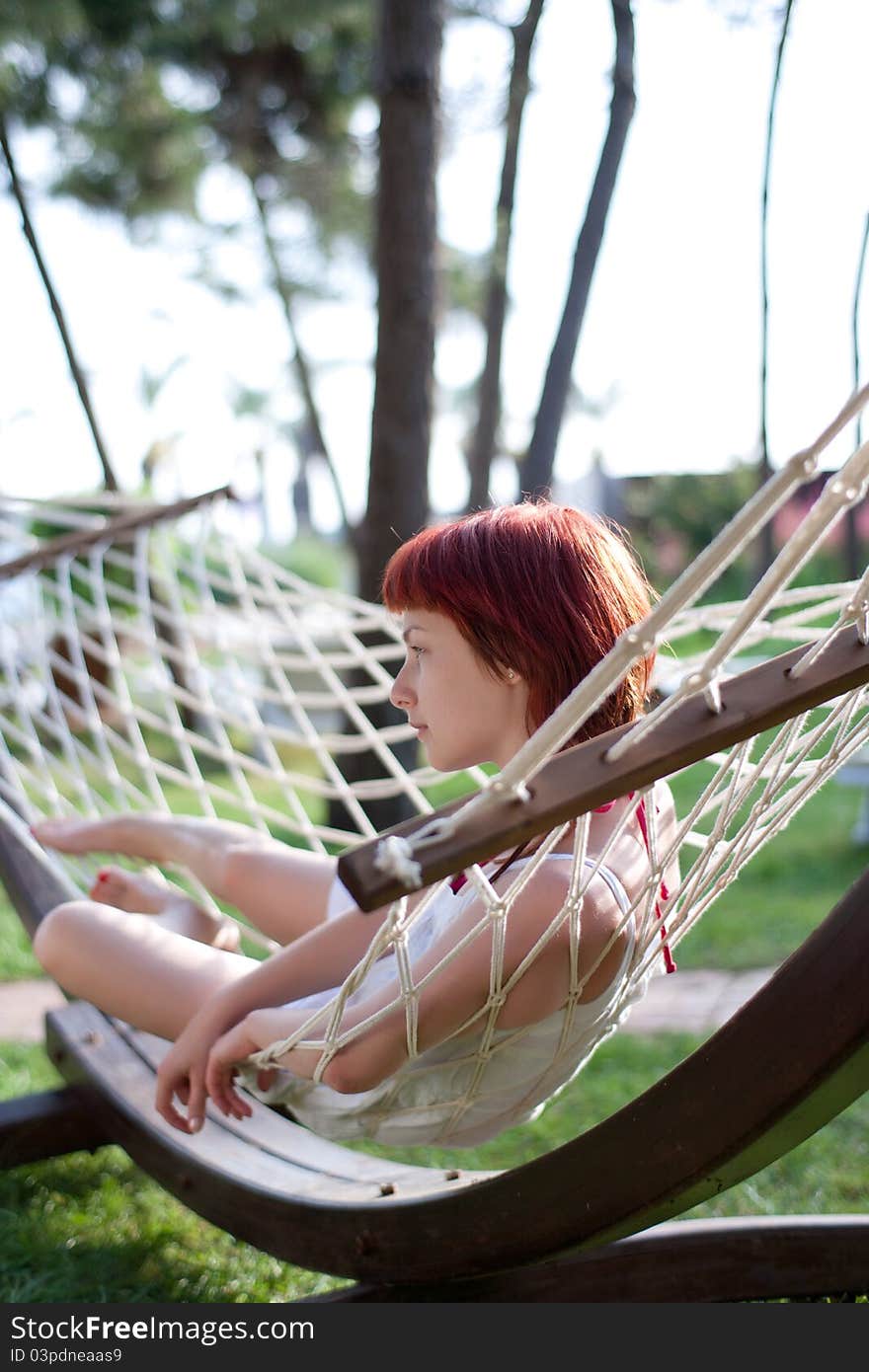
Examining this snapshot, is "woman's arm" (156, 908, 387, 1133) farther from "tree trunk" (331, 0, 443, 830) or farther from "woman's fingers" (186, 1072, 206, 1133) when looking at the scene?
"tree trunk" (331, 0, 443, 830)

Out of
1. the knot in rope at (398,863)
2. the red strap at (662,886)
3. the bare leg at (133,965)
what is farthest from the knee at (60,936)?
the knot in rope at (398,863)

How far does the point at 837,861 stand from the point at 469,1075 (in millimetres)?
2603

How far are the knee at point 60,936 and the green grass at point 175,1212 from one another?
338 millimetres

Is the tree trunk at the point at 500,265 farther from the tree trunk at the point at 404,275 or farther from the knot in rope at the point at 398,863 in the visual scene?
the knot in rope at the point at 398,863

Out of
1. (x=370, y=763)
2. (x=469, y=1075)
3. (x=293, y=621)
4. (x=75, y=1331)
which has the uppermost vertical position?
(x=293, y=621)

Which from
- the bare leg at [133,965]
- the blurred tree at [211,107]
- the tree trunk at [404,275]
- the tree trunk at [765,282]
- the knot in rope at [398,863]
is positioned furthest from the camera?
the blurred tree at [211,107]

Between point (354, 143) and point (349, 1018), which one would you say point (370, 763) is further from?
point (354, 143)

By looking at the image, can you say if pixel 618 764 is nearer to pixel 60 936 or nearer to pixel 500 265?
pixel 60 936

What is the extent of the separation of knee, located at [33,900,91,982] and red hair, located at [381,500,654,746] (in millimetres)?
497

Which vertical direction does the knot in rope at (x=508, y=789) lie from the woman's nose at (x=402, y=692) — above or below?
above

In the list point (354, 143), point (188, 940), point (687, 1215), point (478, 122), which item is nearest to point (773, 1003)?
point (188, 940)

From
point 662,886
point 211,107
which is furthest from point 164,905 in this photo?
point 211,107

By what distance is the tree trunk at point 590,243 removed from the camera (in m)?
3.29

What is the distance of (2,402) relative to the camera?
13281 millimetres
